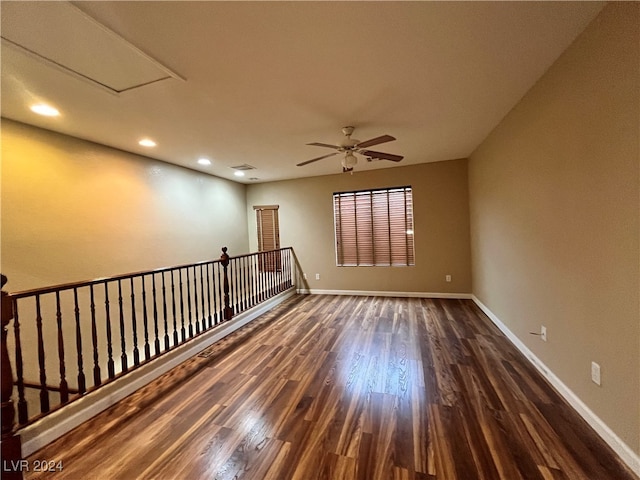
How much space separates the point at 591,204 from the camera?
164cm

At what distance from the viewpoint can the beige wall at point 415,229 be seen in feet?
15.9

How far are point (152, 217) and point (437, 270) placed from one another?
4.99 meters

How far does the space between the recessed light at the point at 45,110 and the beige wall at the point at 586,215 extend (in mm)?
4151

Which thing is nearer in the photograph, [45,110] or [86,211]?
[45,110]

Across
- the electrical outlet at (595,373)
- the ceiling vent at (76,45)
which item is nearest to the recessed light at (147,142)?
the ceiling vent at (76,45)

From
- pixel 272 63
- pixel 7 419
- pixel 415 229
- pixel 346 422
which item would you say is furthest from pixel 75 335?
pixel 415 229

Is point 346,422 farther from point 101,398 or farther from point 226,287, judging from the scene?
point 226,287

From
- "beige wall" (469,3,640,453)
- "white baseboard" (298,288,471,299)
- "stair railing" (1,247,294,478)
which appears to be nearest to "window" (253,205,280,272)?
"white baseboard" (298,288,471,299)

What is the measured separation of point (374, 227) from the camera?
5.42 meters

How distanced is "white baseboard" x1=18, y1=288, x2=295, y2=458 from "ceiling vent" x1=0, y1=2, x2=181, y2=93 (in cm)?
237

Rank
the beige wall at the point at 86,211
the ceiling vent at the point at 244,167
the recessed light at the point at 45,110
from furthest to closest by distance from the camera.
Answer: the ceiling vent at the point at 244,167, the beige wall at the point at 86,211, the recessed light at the point at 45,110

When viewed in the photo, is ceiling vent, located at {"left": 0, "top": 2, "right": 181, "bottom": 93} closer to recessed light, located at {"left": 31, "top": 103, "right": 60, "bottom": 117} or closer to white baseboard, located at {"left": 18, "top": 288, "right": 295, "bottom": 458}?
recessed light, located at {"left": 31, "top": 103, "right": 60, "bottom": 117}

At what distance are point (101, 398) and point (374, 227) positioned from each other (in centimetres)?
466

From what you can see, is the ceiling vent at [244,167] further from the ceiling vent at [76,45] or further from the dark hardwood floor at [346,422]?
the dark hardwood floor at [346,422]
